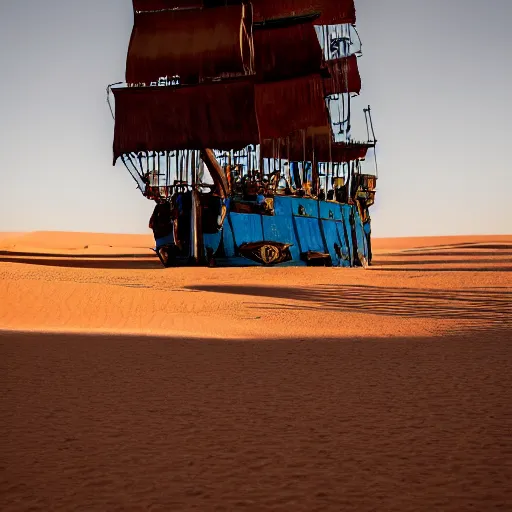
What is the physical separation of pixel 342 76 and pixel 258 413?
46.0 meters

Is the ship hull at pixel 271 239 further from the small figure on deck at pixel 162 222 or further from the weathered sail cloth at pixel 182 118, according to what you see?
the weathered sail cloth at pixel 182 118

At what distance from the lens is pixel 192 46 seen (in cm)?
3459

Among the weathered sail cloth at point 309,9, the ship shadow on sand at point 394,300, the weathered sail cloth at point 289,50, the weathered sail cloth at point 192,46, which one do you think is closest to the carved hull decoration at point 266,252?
the weathered sail cloth at point 192,46

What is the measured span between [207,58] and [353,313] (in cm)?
2173

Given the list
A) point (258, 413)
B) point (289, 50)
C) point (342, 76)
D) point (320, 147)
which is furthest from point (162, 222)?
point (258, 413)

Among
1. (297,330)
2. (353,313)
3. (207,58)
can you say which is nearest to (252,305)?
(353,313)

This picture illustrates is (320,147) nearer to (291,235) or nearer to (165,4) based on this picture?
(165,4)

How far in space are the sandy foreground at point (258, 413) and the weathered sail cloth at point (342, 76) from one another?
36807mm

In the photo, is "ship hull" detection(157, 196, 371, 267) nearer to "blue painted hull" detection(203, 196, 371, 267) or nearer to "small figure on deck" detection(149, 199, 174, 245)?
"blue painted hull" detection(203, 196, 371, 267)

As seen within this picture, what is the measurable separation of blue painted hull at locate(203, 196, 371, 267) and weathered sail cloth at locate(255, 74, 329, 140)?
5.65m

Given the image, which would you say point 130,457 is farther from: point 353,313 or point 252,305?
point 252,305

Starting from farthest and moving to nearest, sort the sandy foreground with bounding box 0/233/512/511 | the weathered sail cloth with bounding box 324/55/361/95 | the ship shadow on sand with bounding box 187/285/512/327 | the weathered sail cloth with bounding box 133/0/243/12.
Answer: the weathered sail cloth with bounding box 324/55/361/95 < the weathered sail cloth with bounding box 133/0/243/12 < the ship shadow on sand with bounding box 187/285/512/327 < the sandy foreground with bounding box 0/233/512/511

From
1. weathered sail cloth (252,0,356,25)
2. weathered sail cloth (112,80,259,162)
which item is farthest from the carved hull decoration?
weathered sail cloth (252,0,356,25)

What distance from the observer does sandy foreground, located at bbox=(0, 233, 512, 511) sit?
384cm
